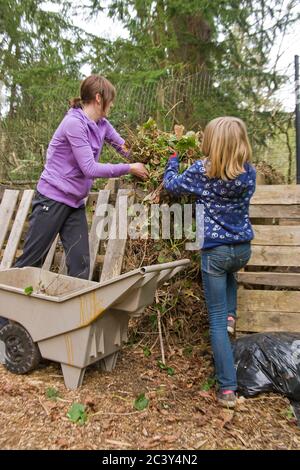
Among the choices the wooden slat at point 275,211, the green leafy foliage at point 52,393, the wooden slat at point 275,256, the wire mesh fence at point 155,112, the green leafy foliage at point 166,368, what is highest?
the wire mesh fence at point 155,112

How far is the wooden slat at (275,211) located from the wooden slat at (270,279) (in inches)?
18.8

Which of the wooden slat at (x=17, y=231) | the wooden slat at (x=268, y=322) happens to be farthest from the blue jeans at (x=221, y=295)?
the wooden slat at (x=17, y=231)

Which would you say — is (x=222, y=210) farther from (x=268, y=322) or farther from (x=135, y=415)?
(x=135, y=415)

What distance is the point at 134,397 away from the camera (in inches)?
98.0

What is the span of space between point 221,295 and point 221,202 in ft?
1.88

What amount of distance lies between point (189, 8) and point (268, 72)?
6.01 ft

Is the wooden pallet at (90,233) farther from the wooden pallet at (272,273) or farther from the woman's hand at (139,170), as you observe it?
the wooden pallet at (272,273)

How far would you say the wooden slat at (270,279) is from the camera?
10.1 ft

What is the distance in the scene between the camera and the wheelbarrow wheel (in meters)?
2.58

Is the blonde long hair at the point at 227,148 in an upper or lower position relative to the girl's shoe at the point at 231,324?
upper

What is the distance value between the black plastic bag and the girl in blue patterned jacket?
164 mm

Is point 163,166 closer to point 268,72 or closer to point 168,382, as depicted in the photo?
point 168,382
